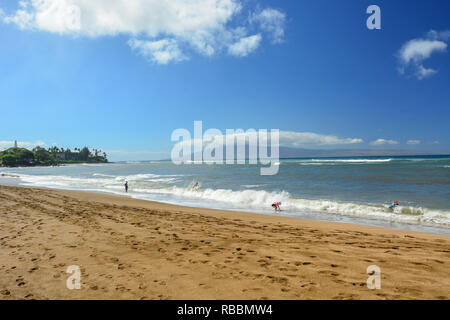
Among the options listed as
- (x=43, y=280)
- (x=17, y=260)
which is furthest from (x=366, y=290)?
(x=17, y=260)

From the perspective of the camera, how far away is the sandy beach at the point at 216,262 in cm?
388

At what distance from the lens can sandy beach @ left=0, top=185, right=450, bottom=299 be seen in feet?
12.7

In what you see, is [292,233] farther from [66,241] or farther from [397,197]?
[397,197]
